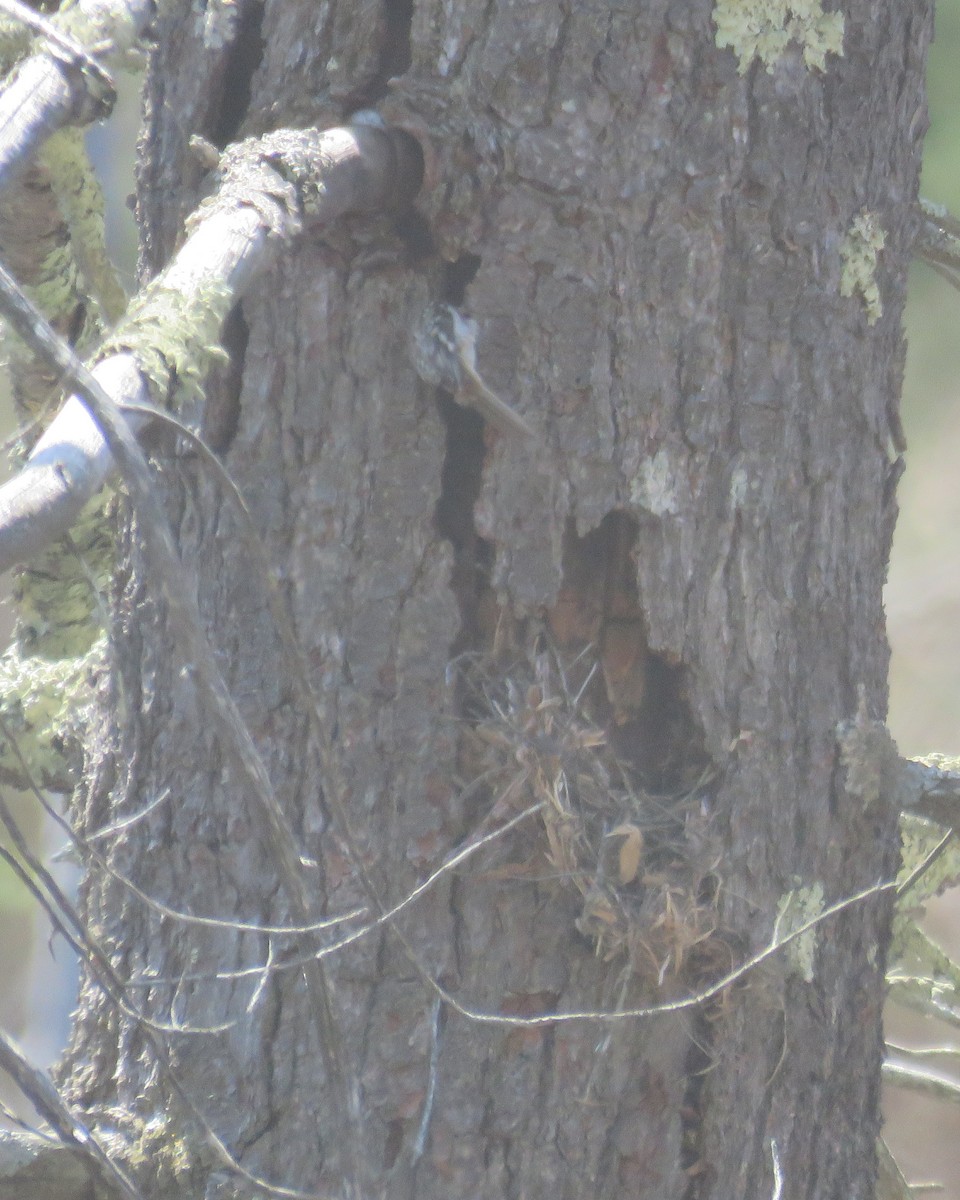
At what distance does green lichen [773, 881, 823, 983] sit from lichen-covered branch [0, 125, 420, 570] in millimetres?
850

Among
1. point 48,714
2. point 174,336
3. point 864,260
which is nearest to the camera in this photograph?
point 174,336

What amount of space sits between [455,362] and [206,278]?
0.36 metres

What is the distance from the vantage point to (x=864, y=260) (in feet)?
4.81

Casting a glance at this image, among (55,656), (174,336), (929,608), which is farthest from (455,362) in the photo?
(929,608)

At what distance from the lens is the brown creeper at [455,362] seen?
49.3 inches

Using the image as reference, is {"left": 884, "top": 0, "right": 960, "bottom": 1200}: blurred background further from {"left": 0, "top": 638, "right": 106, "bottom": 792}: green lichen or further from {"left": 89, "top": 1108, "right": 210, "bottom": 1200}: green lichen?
{"left": 89, "top": 1108, "right": 210, "bottom": 1200}: green lichen

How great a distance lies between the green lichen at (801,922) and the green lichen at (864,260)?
25.6 inches

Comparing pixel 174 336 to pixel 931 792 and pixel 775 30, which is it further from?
pixel 931 792

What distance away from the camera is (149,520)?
0.67 metres

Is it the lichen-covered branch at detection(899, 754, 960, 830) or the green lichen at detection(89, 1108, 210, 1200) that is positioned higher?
the lichen-covered branch at detection(899, 754, 960, 830)

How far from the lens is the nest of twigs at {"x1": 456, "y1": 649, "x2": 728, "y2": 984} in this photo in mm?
1308

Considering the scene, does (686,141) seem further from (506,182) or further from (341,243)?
(341,243)

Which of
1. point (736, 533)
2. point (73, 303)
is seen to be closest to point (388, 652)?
point (736, 533)

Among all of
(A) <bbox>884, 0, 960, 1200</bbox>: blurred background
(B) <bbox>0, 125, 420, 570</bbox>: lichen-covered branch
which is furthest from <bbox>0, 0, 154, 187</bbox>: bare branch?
(A) <bbox>884, 0, 960, 1200</bbox>: blurred background
